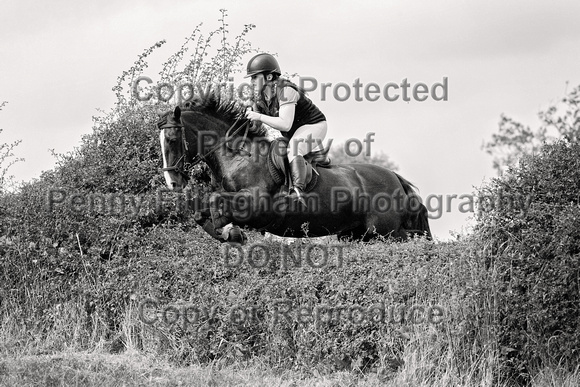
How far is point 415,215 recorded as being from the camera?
11992mm

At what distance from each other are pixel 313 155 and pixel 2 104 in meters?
4.99

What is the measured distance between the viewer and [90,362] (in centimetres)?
826

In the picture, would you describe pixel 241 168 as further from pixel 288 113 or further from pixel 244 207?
pixel 288 113

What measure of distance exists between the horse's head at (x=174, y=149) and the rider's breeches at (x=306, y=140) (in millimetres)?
1358

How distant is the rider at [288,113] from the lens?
10469 millimetres

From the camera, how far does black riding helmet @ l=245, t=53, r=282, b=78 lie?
10.6 metres

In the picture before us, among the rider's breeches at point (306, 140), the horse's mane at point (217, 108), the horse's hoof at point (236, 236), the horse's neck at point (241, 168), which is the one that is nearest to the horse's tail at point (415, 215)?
the rider's breeches at point (306, 140)

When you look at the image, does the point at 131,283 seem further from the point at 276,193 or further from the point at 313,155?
the point at 313,155

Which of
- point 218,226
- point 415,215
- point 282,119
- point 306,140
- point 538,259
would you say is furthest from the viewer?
point 415,215

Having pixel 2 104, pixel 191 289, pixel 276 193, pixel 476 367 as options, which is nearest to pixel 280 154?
pixel 276 193

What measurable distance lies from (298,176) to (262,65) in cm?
149

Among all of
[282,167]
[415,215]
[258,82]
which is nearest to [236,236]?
[282,167]

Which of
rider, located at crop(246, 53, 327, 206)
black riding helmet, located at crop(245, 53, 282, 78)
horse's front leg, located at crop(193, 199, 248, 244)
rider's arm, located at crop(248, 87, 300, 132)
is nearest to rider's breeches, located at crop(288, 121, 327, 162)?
rider, located at crop(246, 53, 327, 206)

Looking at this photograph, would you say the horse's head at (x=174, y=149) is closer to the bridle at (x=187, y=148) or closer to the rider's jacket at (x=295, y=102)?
the bridle at (x=187, y=148)
